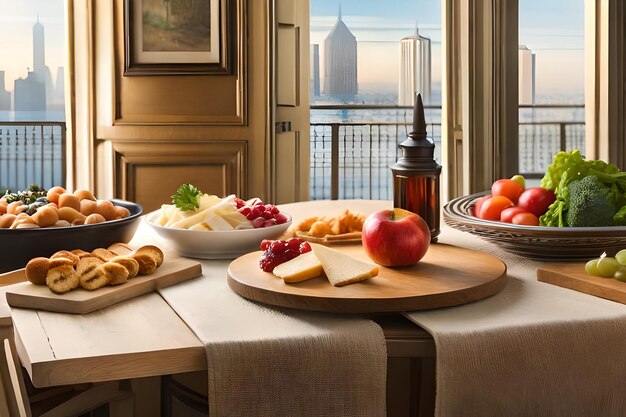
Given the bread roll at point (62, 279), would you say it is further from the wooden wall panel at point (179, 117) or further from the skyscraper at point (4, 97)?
the skyscraper at point (4, 97)

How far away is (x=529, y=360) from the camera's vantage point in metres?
1.16

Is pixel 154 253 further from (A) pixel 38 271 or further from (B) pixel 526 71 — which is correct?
(B) pixel 526 71

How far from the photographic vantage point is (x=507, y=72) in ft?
14.9

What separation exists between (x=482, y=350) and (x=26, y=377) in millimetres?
934

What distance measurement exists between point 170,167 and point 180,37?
0.82 m

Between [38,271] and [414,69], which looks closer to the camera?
[38,271]

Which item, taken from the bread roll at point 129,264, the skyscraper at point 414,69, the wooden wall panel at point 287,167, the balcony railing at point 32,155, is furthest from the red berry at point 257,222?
the skyscraper at point 414,69

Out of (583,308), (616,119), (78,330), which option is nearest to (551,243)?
(583,308)

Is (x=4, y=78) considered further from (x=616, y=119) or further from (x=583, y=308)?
(x=583, y=308)

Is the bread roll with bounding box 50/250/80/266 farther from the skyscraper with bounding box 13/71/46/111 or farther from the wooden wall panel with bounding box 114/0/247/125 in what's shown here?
the skyscraper with bounding box 13/71/46/111

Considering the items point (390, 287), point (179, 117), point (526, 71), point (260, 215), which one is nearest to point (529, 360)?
point (390, 287)

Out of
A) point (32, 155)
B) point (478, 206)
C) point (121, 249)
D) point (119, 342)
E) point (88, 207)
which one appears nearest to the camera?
point (119, 342)

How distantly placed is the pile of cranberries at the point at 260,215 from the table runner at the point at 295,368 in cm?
60

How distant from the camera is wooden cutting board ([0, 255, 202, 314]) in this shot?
4.19 feet
